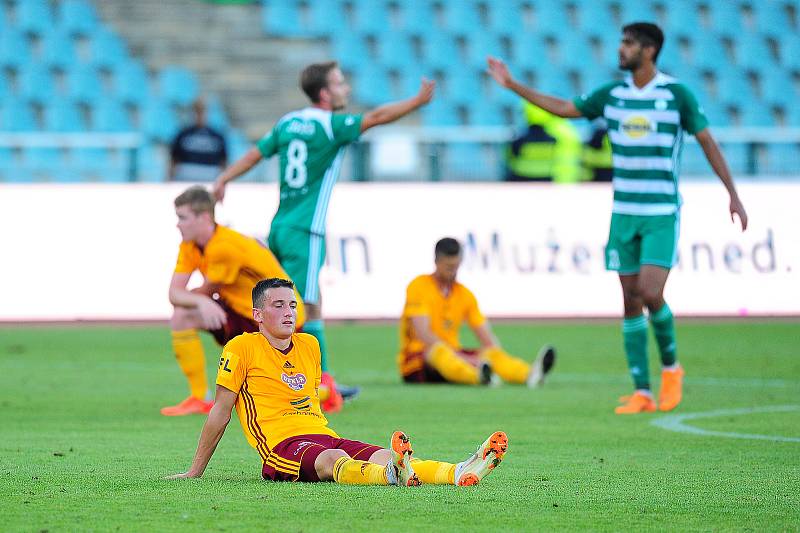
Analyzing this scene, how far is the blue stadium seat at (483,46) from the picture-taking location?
75.5 ft

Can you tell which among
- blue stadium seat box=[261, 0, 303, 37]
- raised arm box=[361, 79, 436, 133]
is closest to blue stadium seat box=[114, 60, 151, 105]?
blue stadium seat box=[261, 0, 303, 37]

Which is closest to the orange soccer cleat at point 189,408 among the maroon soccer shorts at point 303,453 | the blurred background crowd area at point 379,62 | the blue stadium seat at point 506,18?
the maroon soccer shorts at point 303,453

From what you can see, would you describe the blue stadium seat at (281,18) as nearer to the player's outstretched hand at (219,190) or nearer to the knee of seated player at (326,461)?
the player's outstretched hand at (219,190)

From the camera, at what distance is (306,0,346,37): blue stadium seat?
22.8m

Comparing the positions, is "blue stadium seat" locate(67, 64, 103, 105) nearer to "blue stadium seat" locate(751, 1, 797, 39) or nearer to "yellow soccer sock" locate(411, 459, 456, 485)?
"blue stadium seat" locate(751, 1, 797, 39)

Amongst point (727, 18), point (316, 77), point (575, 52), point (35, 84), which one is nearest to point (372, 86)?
point (575, 52)

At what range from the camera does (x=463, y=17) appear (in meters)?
23.2

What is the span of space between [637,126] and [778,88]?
15499mm

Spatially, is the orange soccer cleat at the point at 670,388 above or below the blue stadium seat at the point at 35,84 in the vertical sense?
below

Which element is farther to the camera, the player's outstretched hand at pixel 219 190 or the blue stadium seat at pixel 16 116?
the blue stadium seat at pixel 16 116

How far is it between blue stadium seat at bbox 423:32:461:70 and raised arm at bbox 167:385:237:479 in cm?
1739

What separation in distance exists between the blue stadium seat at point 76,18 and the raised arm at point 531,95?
13.8 m

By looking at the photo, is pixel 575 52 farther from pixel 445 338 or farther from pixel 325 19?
pixel 445 338

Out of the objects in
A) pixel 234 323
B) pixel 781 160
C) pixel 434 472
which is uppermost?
pixel 781 160
